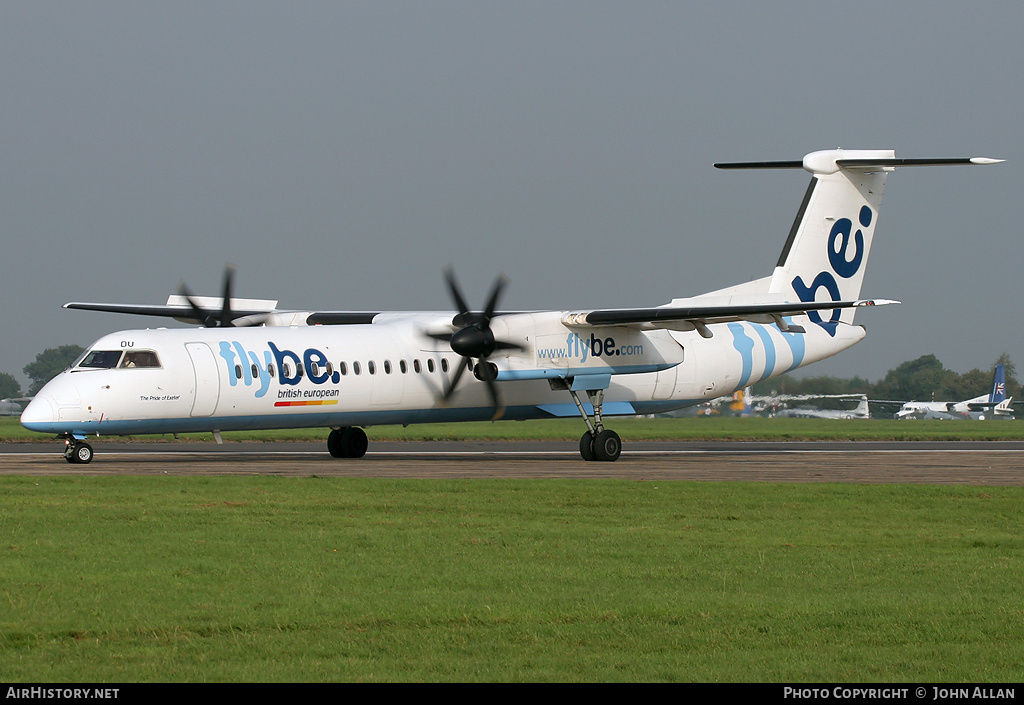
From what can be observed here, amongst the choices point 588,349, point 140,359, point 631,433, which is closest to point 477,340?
point 588,349

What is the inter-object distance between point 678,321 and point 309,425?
9.35m

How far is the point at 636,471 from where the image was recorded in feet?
82.4

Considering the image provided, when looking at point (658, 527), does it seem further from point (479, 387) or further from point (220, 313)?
point (220, 313)

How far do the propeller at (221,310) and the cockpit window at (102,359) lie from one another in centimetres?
690

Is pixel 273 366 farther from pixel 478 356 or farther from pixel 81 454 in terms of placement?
pixel 478 356

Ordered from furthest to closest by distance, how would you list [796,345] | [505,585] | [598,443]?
[796,345] < [598,443] < [505,585]

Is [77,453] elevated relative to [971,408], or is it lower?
lower

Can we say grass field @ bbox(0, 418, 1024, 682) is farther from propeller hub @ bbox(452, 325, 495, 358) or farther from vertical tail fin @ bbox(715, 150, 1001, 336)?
vertical tail fin @ bbox(715, 150, 1001, 336)

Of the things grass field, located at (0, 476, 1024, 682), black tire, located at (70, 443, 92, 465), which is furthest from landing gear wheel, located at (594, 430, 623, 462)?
black tire, located at (70, 443, 92, 465)

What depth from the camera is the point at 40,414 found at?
24.0 m

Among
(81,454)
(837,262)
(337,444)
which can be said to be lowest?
(81,454)

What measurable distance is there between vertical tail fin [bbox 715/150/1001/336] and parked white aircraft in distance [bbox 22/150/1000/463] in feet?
0.13

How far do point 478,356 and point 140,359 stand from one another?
7.62 m

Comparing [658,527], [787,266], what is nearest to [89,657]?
[658,527]
